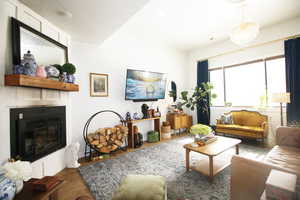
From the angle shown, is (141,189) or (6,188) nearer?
(6,188)

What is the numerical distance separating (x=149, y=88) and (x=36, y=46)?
2557 millimetres

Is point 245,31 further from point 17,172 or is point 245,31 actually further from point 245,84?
point 17,172

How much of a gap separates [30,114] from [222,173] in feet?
9.79

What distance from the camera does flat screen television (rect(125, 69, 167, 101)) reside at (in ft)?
11.3

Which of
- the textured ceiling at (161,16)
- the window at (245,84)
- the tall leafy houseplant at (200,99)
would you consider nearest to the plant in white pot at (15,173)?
the textured ceiling at (161,16)

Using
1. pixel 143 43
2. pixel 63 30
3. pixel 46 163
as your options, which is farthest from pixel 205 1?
pixel 46 163

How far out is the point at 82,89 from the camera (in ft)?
9.68

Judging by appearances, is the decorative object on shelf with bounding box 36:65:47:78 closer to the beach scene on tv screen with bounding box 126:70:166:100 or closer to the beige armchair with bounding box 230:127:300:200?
the beach scene on tv screen with bounding box 126:70:166:100

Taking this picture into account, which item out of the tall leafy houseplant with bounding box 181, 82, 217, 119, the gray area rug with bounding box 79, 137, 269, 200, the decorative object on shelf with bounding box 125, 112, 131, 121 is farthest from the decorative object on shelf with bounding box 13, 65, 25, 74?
the tall leafy houseplant with bounding box 181, 82, 217, 119

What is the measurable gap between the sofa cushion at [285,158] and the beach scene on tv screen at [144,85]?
2786 mm

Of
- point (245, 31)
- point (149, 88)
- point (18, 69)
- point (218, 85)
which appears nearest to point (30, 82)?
point (18, 69)

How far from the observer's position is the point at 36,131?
1915 mm

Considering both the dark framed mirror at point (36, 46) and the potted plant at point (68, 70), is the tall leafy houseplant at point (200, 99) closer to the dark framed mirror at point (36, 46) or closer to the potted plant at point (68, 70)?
the potted plant at point (68, 70)

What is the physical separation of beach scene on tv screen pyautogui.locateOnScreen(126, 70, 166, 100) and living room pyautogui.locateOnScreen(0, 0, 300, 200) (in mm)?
61
